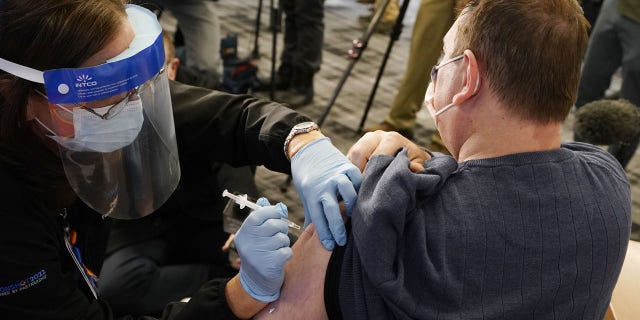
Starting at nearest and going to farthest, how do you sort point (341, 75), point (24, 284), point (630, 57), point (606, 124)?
point (24, 284)
point (606, 124)
point (630, 57)
point (341, 75)

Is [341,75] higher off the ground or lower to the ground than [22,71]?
lower

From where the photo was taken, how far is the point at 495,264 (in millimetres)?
917

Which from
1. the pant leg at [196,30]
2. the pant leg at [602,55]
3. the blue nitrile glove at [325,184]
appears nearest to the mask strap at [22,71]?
the blue nitrile glove at [325,184]

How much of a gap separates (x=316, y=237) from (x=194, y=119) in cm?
55

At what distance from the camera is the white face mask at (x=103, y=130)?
3.73 feet

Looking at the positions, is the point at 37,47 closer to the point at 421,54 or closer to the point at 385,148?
the point at 385,148

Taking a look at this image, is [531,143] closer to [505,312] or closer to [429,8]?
[505,312]

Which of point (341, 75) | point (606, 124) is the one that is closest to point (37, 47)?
point (606, 124)

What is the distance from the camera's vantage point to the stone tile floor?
2986 millimetres

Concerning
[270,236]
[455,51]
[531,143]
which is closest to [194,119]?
[270,236]

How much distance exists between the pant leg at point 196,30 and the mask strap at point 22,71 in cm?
200

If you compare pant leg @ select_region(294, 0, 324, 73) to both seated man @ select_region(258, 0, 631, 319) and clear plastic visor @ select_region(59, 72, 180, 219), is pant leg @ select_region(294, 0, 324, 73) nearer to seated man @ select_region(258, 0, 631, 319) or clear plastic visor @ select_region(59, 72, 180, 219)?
clear plastic visor @ select_region(59, 72, 180, 219)

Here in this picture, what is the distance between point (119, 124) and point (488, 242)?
74cm

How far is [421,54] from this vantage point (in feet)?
9.68
